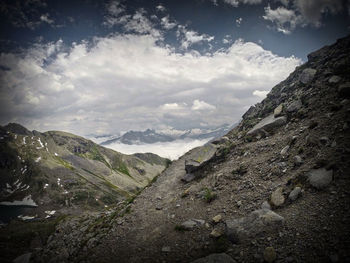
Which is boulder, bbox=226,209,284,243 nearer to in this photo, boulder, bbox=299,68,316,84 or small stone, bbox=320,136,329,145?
small stone, bbox=320,136,329,145

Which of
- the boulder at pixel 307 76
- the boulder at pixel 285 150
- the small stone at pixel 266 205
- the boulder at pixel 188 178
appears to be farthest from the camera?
the boulder at pixel 307 76

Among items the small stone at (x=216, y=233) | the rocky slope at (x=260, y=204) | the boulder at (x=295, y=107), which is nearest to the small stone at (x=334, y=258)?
the rocky slope at (x=260, y=204)

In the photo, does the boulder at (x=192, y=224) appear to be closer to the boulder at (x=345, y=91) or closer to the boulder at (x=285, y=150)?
the boulder at (x=285, y=150)

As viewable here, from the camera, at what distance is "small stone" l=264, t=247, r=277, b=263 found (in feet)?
22.8

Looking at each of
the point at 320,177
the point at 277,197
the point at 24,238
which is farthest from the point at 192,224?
the point at 24,238

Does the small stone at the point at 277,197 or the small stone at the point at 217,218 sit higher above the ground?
the small stone at the point at 277,197

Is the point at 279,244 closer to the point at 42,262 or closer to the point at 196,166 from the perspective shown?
the point at 196,166

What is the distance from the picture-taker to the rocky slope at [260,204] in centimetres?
746

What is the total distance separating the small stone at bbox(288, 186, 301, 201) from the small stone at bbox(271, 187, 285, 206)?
445 millimetres

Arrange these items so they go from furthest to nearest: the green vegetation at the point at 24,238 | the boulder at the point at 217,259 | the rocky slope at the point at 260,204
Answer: the green vegetation at the point at 24,238, the boulder at the point at 217,259, the rocky slope at the point at 260,204

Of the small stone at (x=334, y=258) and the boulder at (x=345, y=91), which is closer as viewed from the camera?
the small stone at (x=334, y=258)

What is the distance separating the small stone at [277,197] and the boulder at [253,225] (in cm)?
105

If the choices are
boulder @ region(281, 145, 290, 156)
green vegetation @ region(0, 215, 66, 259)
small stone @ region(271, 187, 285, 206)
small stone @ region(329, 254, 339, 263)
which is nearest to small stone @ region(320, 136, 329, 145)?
boulder @ region(281, 145, 290, 156)

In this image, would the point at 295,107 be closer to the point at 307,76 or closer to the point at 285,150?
the point at 285,150
